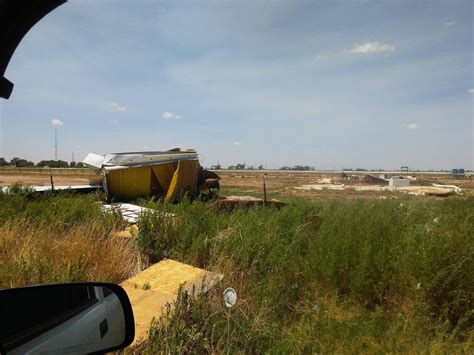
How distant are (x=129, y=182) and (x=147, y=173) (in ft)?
1.88

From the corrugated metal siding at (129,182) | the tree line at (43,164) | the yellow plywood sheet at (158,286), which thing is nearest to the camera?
the yellow plywood sheet at (158,286)

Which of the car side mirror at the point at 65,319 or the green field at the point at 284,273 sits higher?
the car side mirror at the point at 65,319

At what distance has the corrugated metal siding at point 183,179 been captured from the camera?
10.7 metres

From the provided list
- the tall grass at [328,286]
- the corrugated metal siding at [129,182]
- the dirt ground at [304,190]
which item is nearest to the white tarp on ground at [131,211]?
the tall grass at [328,286]

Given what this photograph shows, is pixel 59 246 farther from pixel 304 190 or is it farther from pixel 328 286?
pixel 304 190

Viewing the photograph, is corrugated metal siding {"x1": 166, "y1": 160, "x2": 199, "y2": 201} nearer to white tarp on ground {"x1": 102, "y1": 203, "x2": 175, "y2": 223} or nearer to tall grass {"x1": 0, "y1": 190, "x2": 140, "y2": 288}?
white tarp on ground {"x1": 102, "y1": 203, "x2": 175, "y2": 223}

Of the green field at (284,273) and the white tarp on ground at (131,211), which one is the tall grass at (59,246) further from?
the white tarp on ground at (131,211)

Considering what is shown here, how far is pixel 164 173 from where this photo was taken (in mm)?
11016

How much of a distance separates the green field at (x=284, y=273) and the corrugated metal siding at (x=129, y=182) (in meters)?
2.98

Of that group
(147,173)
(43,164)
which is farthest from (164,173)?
(43,164)

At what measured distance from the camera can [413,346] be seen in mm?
3512

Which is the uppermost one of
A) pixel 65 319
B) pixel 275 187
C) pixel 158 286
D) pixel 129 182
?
pixel 129 182

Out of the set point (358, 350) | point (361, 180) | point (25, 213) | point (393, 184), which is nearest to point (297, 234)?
point (358, 350)

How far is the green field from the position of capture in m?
3.60
